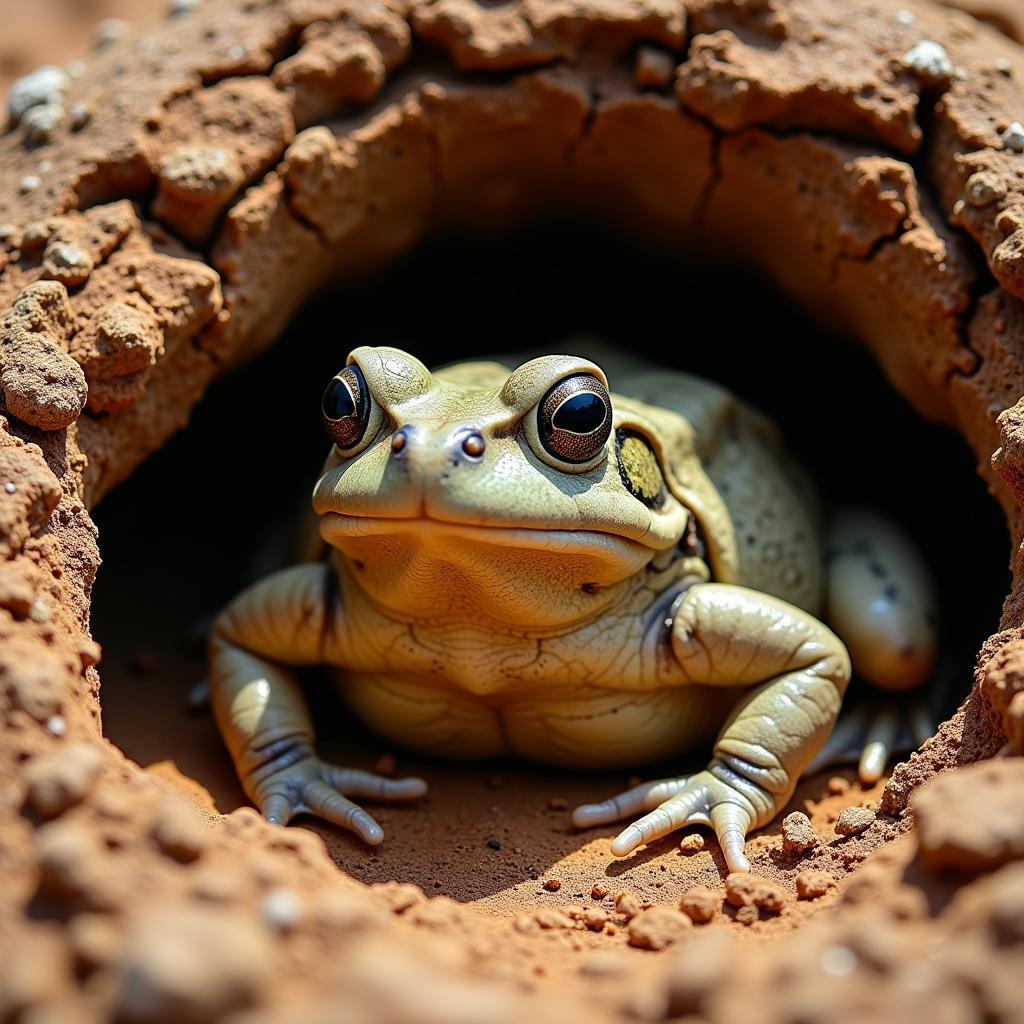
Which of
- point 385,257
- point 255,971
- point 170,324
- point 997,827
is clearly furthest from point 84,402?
point 997,827

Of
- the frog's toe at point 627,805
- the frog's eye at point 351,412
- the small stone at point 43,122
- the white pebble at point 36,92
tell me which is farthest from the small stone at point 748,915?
the white pebble at point 36,92

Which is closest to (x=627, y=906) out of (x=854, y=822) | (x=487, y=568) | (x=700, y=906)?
(x=700, y=906)

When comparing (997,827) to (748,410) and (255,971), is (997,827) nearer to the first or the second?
(255,971)

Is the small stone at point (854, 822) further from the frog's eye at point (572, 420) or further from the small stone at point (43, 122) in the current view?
the small stone at point (43, 122)

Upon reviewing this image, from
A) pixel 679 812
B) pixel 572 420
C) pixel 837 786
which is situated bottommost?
pixel 837 786

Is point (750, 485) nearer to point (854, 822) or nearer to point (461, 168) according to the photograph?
point (854, 822)
